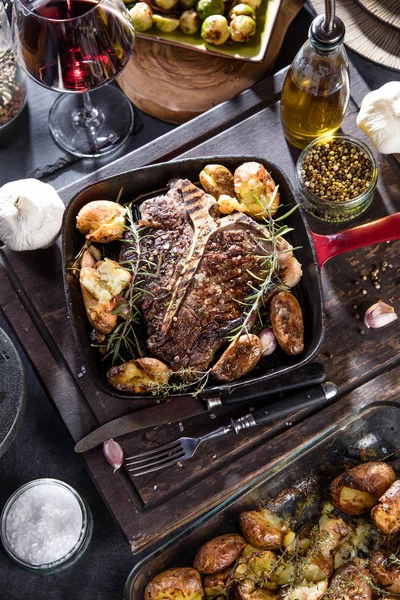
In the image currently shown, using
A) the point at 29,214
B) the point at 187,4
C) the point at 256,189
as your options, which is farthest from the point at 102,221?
the point at 187,4

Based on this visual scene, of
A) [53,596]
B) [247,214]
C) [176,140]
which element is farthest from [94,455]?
[176,140]

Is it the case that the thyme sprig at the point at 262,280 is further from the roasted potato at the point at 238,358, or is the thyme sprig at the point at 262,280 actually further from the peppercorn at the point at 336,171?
the peppercorn at the point at 336,171

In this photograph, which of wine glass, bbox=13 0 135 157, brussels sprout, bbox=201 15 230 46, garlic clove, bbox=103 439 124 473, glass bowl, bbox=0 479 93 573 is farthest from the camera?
brussels sprout, bbox=201 15 230 46

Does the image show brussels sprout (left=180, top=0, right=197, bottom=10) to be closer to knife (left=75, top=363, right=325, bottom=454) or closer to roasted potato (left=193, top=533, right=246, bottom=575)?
knife (left=75, top=363, right=325, bottom=454)

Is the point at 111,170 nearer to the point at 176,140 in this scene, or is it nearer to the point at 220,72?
the point at 176,140

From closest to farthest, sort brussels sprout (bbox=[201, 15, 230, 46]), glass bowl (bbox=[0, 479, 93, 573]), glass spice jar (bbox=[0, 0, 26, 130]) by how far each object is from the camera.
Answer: glass bowl (bbox=[0, 479, 93, 573]) < brussels sprout (bbox=[201, 15, 230, 46]) < glass spice jar (bbox=[0, 0, 26, 130])

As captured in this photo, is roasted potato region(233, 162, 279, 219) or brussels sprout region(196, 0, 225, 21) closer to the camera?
roasted potato region(233, 162, 279, 219)

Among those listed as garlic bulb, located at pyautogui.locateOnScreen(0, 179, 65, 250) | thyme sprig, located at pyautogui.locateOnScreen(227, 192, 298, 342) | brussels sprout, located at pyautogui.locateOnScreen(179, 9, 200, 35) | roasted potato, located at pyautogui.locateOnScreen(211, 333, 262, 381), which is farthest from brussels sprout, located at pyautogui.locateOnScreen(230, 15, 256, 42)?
roasted potato, located at pyautogui.locateOnScreen(211, 333, 262, 381)
